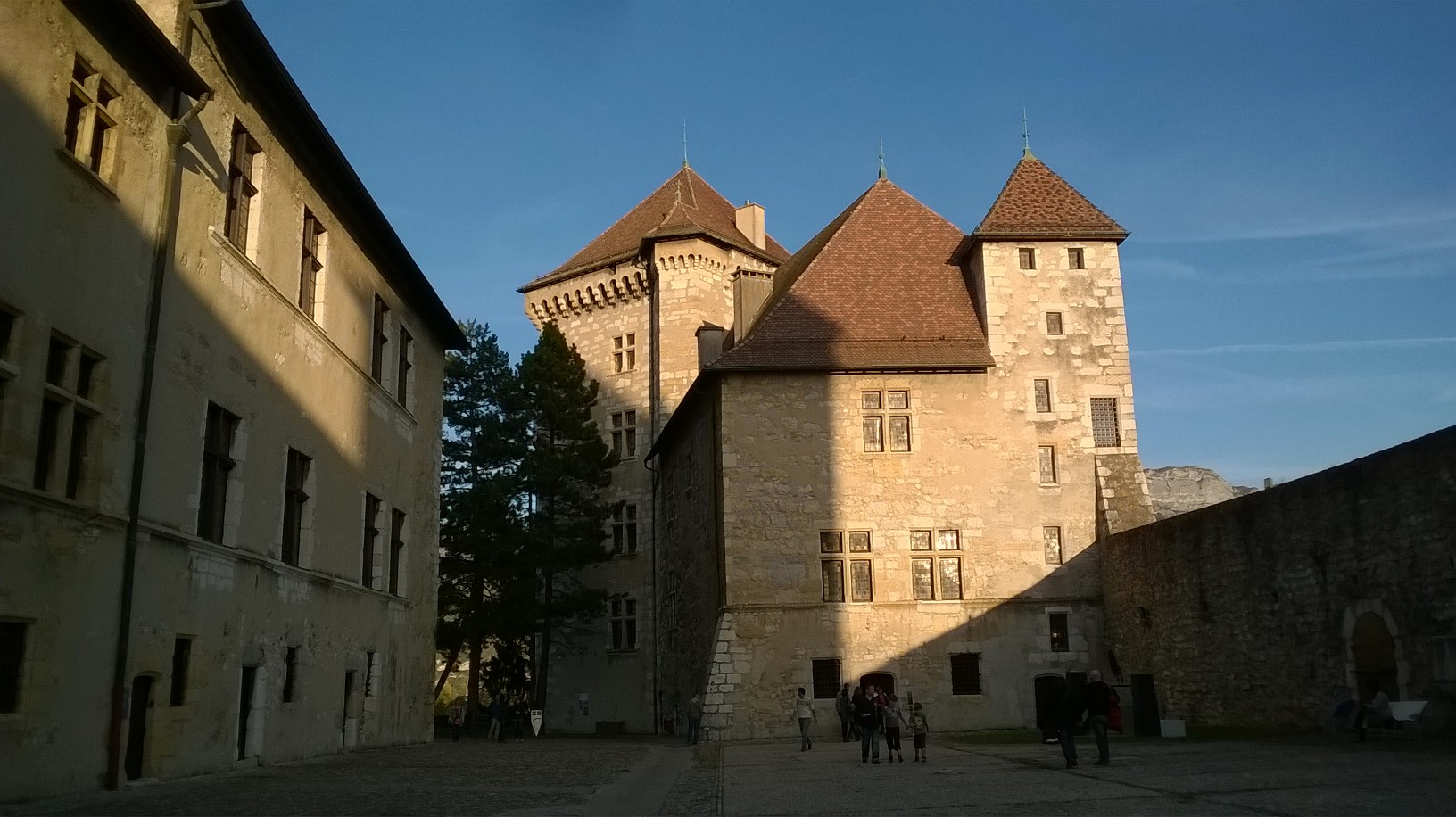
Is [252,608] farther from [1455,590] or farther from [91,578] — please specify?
[1455,590]

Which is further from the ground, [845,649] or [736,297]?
[736,297]

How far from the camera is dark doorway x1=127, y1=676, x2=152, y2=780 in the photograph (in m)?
13.1

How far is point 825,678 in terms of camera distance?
86.0ft

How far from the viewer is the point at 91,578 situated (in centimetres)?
1202

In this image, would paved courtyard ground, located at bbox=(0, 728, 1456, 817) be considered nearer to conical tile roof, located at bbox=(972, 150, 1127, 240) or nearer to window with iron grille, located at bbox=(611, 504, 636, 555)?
conical tile roof, located at bbox=(972, 150, 1127, 240)

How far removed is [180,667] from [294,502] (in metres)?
4.39

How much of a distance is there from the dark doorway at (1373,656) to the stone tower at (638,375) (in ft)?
83.3

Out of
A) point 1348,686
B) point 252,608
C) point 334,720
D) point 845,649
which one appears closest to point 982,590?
point 845,649

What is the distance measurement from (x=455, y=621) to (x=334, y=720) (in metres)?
18.5

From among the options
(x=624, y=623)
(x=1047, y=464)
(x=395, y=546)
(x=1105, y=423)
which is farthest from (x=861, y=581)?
(x=624, y=623)

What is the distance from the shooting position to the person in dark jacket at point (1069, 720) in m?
13.9

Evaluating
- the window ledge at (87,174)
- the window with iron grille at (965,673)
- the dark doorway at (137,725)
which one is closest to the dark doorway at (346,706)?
the dark doorway at (137,725)

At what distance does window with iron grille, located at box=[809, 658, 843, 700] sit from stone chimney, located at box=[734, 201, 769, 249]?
2084cm

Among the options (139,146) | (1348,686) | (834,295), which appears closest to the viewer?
(139,146)
